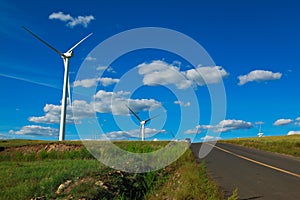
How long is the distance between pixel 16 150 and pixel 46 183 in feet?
76.6

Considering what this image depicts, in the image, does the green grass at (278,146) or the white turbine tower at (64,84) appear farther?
the white turbine tower at (64,84)

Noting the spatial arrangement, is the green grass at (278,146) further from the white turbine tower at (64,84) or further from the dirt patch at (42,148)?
the white turbine tower at (64,84)

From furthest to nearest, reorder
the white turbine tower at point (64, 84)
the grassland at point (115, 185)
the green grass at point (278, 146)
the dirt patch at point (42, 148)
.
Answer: the white turbine tower at point (64, 84)
the dirt patch at point (42, 148)
the green grass at point (278, 146)
the grassland at point (115, 185)

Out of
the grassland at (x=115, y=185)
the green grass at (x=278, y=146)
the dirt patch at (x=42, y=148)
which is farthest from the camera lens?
the dirt patch at (x=42, y=148)

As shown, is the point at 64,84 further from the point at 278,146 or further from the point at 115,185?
the point at 115,185

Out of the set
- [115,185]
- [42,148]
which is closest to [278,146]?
[42,148]

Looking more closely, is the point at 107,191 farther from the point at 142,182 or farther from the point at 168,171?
the point at 168,171

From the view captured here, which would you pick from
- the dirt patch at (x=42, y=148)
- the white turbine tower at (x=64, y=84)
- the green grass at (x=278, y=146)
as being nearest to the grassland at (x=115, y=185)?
the green grass at (x=278, y=146)

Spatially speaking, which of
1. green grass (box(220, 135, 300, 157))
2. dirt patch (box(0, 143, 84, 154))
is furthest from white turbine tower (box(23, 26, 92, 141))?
green grass (box(220, 135, 300, 157))

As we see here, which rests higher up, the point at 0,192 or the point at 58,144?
the point at 58,144

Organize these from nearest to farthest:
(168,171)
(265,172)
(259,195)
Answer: (259,195) < (265,172) < (168,171)

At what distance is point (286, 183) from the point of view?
1018cm

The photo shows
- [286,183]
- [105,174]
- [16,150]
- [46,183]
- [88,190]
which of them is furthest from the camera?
[16,150]

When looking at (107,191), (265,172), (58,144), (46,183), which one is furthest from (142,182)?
(58,144)
